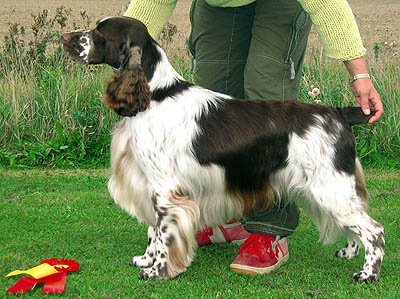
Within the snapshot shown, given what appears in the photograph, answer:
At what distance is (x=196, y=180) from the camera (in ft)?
11.5

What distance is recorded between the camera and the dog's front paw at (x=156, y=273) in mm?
3475

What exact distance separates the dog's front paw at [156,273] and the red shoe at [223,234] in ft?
2.51

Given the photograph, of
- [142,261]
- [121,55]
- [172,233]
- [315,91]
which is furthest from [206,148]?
[315,91]

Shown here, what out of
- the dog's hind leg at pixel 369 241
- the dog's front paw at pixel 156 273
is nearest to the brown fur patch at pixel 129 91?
the dog's front paw at pixel 156 273

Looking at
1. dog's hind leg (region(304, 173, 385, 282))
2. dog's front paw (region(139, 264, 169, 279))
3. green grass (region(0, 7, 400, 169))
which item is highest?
dog's hind leg (region(304, 173, 385, 282))

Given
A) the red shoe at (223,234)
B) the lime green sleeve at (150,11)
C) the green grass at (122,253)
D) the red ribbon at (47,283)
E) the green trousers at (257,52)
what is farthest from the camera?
the red shoe at (223,234)

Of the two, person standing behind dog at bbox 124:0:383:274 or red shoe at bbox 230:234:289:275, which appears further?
red shoe at bbox 230:234:289:275

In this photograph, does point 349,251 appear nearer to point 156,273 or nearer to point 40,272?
point 156,273

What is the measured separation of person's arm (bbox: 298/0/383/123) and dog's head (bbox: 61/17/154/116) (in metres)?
0.97

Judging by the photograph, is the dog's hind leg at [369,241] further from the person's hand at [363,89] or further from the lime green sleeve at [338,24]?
the lime green sleeve at [338,24]

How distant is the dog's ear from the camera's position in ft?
11.0

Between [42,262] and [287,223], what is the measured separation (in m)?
1.54

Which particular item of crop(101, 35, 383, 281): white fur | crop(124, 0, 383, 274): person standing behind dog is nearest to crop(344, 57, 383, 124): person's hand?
crop(124, 0, 383, 274): person standing behind dog

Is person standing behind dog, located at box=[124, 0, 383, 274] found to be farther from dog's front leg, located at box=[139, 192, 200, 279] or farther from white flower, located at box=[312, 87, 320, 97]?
white flower, located at box=[312, 87, 320, 97]
